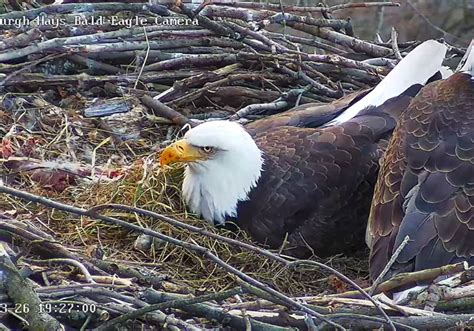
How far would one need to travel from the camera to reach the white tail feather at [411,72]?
4797 mm

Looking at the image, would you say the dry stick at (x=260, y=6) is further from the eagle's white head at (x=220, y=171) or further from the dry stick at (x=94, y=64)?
the eagle's white head at (x=220, y=171)

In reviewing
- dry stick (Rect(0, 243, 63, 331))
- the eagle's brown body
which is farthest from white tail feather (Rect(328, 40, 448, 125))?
dry stick (Rect(0, 243, 63, 331))

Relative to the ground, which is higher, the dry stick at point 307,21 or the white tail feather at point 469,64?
the white tail feather at point 469,64

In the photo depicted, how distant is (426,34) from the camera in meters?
10.6

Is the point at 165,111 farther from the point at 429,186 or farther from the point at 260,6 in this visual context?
the point at 429,186

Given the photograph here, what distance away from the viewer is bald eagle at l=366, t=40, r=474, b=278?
3.87 metres

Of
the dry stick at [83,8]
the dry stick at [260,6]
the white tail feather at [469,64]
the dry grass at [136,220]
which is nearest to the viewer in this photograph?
the dry grass at [136,220]

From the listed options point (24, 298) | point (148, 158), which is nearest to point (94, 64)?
point (148, 158)

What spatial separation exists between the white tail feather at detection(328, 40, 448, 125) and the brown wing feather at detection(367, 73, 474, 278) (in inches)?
16.3

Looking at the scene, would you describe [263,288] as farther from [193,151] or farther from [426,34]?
[426,34]

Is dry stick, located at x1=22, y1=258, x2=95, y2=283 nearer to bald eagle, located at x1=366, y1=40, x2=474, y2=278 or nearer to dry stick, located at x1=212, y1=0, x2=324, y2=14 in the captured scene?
bald eagle, located at x1=366, y1=40, x2=474, y2=278

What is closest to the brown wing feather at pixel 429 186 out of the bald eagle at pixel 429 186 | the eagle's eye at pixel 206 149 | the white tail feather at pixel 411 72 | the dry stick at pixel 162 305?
the bald eagle at pixel 429 186

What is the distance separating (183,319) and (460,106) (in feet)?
5.28

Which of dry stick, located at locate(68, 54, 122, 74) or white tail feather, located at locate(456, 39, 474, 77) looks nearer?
white tail feather, located at locate(456, 39, 474, 77)
